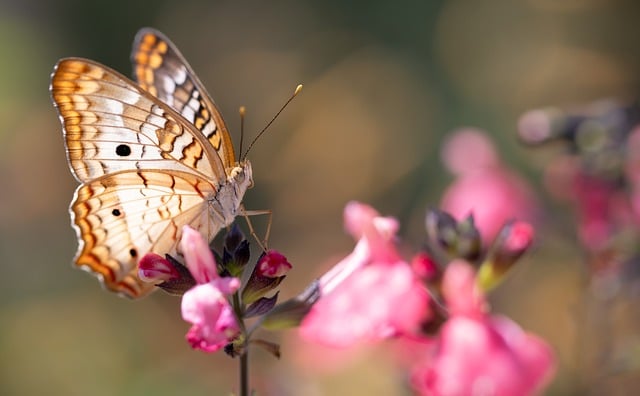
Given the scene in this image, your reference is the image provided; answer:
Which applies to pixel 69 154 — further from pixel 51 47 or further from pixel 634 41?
pixel 634 41

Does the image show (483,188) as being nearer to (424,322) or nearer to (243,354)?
(424,322)

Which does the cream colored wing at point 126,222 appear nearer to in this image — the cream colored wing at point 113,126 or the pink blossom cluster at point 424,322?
the cream colored wing at point 113,126

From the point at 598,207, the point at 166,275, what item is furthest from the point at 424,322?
the point at 598,207

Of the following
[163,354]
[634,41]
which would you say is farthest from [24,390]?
[634,41]

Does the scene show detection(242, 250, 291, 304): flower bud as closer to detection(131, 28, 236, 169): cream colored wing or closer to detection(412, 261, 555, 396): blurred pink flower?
detection(412, 261, 555, 396): blurred pink flower

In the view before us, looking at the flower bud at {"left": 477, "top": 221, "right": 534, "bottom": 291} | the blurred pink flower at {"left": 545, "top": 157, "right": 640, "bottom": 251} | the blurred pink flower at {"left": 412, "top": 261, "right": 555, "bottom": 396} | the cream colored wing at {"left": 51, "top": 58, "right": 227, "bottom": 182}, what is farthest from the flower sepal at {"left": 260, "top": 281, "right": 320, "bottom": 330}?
the blurred pink flower at {"left": 545, "top": 157, "right": 640, "bottom": 251}

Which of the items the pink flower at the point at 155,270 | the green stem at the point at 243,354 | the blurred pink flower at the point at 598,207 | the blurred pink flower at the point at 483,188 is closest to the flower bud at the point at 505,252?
the green stem at the point at 243,354
